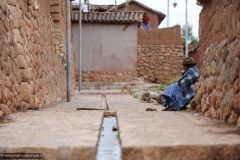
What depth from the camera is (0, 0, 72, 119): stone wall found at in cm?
470

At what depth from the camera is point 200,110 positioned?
551 centimetres

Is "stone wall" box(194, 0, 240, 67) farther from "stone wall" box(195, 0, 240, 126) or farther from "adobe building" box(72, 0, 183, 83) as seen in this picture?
"adobe building" box(72, 0, 183, 83)

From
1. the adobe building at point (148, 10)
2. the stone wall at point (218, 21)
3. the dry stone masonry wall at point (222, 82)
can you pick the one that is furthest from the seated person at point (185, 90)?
the adobe building at point (148, 10)

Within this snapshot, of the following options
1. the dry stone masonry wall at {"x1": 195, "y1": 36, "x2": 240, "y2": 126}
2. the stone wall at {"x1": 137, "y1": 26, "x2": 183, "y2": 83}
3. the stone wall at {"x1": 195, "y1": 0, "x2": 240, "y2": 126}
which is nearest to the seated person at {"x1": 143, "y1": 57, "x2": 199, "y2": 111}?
the stone wall at {"x1": 195, "y1": 0, "x2": 240, "y2": 126}

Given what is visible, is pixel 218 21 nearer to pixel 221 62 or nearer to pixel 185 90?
pixel 221 62

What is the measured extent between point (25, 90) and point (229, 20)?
2853 millimetres

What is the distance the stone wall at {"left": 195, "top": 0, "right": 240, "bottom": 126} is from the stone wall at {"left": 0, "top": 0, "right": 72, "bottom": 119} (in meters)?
2.23

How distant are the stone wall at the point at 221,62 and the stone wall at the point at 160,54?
18.0 meters

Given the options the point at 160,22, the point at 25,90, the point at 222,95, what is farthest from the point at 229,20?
the point at 160,22

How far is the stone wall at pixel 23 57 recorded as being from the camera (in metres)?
4.70

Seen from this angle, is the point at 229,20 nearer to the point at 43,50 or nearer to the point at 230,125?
the point at 230,125

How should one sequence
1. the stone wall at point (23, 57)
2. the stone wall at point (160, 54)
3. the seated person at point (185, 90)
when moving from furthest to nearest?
the stone wall at point (160, 54)
the seated person at point (185, 90)
the stone wall at point (23, 57)

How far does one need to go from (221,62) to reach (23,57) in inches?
105

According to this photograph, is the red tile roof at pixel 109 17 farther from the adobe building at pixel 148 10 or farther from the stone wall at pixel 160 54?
the adobe building at pixel 148 10
